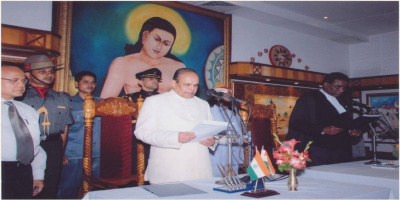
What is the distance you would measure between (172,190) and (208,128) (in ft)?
1.31

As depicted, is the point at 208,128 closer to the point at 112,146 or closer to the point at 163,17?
the point at 112,146

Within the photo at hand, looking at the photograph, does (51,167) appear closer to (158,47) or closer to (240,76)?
(158,47)

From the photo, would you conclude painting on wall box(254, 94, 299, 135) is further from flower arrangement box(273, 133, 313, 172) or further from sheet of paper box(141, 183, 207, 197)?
sheet of paper box(141, 183, 207, 197)

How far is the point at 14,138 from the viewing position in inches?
88.3

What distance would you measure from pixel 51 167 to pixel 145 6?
253 centimetres

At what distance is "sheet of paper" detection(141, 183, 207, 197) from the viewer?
1747mm

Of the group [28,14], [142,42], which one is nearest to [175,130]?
[28,14]

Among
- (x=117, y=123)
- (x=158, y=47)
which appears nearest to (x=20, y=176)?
(x=117, y=123)

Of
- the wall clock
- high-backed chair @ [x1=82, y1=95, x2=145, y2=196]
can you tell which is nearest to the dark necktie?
high-backed chair @ [x1=82, y1=95, x2=145, y2=196]

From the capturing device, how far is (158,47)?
4.93 metres

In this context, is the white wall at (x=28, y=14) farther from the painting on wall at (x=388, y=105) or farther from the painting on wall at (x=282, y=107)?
the painting on wall at (x=388, y=105)

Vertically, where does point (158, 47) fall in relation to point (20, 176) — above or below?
above

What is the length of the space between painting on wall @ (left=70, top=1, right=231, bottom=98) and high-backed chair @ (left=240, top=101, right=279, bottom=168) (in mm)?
1362

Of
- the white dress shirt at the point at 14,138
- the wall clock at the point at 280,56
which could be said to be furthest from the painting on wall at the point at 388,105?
the white dress shirt at the point at 14,138
